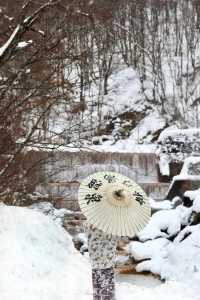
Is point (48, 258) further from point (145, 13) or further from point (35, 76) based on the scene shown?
point (145, 13)

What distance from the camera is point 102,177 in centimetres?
472

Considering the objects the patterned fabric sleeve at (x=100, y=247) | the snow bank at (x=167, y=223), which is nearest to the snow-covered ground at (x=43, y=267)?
the patterned fabric sleeve at (x=100, y=247)

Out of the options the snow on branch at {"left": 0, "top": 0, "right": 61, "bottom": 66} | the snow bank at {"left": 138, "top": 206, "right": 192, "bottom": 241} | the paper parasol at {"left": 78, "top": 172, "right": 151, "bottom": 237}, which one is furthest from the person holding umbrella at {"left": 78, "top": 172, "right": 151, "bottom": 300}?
the snow bank at {"left": 138, "top": 206, "right": 192, "bottom": 241}

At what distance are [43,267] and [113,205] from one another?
2367mm

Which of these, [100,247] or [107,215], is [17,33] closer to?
[107,215]

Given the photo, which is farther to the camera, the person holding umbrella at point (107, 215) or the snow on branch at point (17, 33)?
the snow on branch at point (17, 33)

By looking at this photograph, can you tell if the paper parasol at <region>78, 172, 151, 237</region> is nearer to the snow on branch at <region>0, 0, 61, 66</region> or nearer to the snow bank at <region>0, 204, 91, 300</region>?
the snow bank at <region>0, 204, 91, 300</region>

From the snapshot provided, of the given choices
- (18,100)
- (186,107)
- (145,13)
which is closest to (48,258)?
(18,100)

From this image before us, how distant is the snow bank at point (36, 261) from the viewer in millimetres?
5758

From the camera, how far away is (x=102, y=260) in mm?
4637

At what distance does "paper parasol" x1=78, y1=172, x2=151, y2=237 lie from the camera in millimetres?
4367

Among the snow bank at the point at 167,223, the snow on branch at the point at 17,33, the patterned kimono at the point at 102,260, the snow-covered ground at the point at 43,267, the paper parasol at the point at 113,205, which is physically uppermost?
the snow on branch at the point at 17,33

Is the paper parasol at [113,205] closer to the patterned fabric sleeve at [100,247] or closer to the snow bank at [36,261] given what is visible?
the patterned fabric sleeve at [100,247]

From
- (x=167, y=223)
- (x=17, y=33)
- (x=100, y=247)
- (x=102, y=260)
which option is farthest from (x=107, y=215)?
(x=167, y=223)
